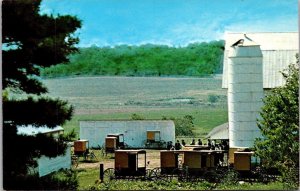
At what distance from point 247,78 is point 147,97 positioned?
1.97 m

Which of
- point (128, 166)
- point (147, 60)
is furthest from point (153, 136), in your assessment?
point (147, 60)

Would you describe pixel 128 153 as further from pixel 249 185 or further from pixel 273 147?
pixel 273 147

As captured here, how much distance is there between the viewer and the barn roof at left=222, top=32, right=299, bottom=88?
11.3 metres

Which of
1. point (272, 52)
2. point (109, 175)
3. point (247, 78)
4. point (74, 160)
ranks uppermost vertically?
point (272, 52)

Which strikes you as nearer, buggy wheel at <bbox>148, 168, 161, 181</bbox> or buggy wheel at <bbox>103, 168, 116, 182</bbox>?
buggy wheel at <bbox>103, 168, 116, 182</bbox>

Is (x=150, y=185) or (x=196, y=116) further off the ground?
(x=196, y=116)

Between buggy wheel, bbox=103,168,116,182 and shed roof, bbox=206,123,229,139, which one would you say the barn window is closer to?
buggy wheel, bbox=103,168,116,182

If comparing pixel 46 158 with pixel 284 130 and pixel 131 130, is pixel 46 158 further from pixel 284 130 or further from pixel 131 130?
pixel 284 130

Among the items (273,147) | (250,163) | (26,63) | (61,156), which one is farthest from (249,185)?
(26,63)

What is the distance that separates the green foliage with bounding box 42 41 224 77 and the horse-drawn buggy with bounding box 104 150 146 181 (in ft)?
6.96

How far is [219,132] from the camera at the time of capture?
1216 centimetres

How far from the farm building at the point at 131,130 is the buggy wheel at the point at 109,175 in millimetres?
689

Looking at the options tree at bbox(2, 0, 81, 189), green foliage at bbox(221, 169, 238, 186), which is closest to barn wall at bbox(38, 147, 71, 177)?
tree at bbox(2, 0, 81, 189)

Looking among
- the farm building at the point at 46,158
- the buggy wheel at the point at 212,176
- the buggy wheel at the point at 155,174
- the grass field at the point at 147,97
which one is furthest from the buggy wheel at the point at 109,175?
the buggy wheel at the point at 212,176
